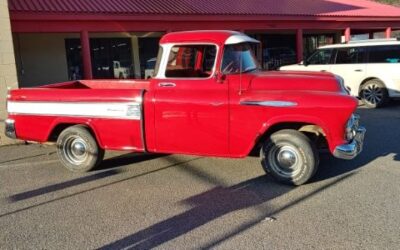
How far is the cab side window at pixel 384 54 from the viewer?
463 inches

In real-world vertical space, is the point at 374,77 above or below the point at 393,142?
above

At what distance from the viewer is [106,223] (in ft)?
15.7

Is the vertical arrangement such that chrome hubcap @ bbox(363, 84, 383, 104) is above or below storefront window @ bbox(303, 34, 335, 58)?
below

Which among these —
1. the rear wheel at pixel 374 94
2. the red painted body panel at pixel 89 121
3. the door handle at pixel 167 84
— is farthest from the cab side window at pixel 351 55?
the red painted body panel at pixel 89 121

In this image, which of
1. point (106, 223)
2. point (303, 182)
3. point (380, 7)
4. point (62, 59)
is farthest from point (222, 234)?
point (380, 7)

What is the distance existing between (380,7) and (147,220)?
20.8 m

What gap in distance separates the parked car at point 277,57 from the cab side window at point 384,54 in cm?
1039

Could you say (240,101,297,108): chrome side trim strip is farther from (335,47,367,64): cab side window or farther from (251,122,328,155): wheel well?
(335,47,367,64): cab side window

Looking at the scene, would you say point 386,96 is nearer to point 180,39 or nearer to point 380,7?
point 180,39

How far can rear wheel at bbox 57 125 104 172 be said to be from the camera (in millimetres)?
6719

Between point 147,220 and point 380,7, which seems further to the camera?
point 380,7

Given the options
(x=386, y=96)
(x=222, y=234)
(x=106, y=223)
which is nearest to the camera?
(x=222, y=234)

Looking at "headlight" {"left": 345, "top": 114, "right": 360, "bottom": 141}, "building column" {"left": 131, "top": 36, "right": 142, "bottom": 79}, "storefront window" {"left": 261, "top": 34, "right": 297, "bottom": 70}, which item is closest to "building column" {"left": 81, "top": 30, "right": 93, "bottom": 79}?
"building column" {"left": 131, "top": 36, "right": 142, "bottom": 79}

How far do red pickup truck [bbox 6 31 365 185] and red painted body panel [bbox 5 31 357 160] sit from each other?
0.01m
